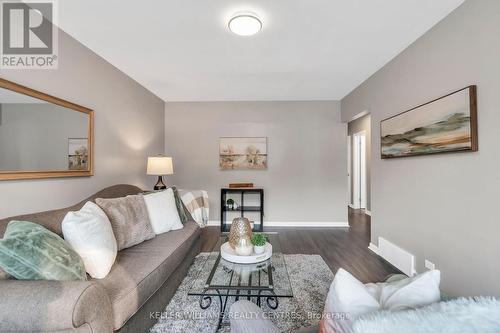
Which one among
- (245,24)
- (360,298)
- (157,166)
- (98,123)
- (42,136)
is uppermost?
(245,24)

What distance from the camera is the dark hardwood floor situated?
2484mm

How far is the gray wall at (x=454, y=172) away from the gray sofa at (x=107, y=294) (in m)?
Result: 2.35

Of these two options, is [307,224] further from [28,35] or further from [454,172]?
[28,35]

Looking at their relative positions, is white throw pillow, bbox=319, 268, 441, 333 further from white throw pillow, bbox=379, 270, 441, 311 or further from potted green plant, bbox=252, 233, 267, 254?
potted green plant, bbox=252, 233, 267, 254

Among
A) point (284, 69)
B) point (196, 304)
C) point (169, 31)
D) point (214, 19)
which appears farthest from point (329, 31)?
point (196, 304)

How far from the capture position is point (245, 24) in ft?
6.13

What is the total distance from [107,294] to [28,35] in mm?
2139

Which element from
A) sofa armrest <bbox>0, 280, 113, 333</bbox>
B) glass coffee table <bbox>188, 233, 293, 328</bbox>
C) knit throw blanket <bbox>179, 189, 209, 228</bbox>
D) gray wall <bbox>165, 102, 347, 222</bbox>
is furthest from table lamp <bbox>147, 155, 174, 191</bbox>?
sofa armrest <bbox>0, 280, 113, 333</bbox>

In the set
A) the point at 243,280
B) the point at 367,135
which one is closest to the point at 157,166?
the point at 243,280

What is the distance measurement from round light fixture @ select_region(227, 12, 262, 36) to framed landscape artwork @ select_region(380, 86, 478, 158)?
5.72 ft

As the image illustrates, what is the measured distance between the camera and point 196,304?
5.95 feet

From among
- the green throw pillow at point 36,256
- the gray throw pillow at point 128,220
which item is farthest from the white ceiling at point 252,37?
the green throw pillow at point 36,256

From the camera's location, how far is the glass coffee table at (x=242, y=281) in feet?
4.63

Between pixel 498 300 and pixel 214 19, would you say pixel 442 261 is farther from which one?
pixel 214 19
